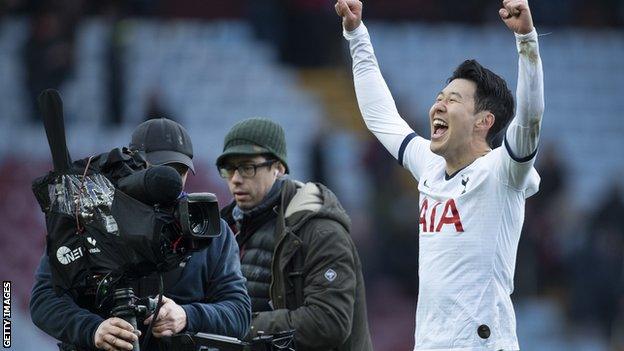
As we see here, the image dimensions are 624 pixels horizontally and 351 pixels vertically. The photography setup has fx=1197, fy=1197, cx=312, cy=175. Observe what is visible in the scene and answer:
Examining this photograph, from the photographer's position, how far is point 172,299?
3.56 metres

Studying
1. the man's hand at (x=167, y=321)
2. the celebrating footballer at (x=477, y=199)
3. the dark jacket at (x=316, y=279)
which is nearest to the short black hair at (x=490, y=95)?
Result: the celebrating footballer at (x=477, y=199)

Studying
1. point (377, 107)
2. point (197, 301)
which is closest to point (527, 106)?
point (377, 107)

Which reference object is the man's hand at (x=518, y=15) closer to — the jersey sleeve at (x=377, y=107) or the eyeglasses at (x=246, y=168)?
the jersey sleeve at (x=377, y=107)

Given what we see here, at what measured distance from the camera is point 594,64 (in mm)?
11492

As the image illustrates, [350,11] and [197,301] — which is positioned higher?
[350,11]

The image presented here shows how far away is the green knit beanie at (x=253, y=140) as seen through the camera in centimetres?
459

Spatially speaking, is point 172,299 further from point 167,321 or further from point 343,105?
point 343,105

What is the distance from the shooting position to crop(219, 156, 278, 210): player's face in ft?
15.0

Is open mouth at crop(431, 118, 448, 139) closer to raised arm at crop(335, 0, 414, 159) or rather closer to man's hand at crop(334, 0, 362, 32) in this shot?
raised arm at crop(335, 0, 414, 159)

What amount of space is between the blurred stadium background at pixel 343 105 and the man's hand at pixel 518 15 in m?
6.53

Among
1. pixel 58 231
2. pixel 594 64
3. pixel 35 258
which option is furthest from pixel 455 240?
pixel 594 64

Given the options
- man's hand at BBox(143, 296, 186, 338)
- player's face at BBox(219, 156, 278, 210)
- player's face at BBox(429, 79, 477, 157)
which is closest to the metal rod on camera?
man's hand at BBox(143, 296, 186, 338)

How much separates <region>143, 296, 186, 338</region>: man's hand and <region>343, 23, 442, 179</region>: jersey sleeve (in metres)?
1.09

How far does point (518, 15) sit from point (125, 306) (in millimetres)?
1378
